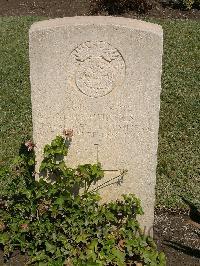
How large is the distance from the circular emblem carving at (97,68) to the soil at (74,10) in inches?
255

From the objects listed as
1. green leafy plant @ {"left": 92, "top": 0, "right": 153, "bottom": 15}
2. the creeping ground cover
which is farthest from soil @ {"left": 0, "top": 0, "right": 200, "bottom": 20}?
the creeping ground cover

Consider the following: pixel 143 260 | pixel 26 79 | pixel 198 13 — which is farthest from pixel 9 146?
pixel 198 13

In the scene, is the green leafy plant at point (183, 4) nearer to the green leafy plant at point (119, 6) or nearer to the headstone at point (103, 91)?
the green leafy plant at point (119, 6)

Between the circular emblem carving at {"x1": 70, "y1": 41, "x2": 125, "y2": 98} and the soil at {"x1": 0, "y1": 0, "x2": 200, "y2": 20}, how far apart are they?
648cm

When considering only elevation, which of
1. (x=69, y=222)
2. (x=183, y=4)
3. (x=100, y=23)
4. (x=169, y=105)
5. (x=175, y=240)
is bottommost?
(x=175, y=240)

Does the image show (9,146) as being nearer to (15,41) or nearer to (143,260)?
(143,260)

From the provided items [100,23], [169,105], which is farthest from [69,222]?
[169,105]

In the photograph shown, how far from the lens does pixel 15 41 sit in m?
8.70

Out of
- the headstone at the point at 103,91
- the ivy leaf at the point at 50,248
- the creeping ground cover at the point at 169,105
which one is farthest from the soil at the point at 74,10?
the ivy leaf at the point at 50,248

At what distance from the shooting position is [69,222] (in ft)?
13.5

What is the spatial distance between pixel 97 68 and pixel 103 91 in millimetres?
177

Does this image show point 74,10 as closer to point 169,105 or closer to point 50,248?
point 169,105

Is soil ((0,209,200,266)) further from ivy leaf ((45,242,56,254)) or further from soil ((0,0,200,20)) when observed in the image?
soil ((0,0,200,20))

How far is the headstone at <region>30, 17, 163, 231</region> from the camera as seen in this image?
3.73 metres
